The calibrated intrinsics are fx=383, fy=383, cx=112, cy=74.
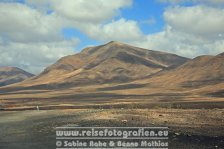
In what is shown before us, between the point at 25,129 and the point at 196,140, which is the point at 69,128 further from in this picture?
the point at 196,140

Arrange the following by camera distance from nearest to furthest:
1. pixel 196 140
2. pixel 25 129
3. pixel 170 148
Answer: pixel 170 148 → pixel 196 140 → pixel 25 129

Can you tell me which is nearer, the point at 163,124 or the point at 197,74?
the point at 163,124

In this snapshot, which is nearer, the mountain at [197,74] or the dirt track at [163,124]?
the dirt track at [163,124]

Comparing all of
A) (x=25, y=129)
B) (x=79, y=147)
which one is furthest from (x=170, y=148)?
(x=25, y=129)

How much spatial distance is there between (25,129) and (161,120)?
9624 mm

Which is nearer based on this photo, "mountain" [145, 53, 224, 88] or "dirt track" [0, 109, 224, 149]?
"dirt track" [0, 109, 224, 149]

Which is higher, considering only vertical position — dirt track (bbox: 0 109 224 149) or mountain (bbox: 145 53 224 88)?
mountain (bbox: 145 53 224 88)

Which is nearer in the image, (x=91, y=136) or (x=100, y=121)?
(x=91, y=136)

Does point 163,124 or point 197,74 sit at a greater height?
point 197,74

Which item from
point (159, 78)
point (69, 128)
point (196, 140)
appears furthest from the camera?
point (159, 78)

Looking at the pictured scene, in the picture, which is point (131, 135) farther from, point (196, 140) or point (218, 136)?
point (218, 136)

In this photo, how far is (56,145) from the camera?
18.8m

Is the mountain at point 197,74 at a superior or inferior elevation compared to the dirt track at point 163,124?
superior

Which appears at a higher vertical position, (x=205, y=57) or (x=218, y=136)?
(x=205, y=57)
